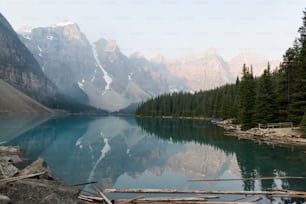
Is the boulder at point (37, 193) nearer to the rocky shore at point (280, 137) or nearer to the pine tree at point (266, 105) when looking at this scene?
the rocky shore at point (280, 137)

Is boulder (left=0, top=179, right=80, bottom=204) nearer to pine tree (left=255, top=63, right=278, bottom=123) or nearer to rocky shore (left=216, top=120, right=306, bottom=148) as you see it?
rocky shore (left=216, top=120, right=306, bottom=148)

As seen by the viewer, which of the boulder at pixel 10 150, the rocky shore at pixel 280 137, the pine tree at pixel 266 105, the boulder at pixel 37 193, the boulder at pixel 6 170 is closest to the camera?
the boulder at pixel 37 193

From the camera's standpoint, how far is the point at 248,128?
6794 centimetres

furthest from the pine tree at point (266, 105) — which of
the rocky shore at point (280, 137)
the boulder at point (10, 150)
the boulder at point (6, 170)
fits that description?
the boulder at point (6, 170)

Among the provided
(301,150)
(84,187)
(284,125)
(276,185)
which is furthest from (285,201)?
(284,125)

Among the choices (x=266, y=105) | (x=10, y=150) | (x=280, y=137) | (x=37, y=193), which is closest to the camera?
(x=37, y=193)

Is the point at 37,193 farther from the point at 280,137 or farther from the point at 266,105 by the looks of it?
the point at 266,105

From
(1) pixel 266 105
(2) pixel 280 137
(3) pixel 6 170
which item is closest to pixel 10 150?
(3) pixel 6 170

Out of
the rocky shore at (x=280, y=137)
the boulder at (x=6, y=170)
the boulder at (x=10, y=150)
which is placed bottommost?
the rocky shore at (x=280, y=137)

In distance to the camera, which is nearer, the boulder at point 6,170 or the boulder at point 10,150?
the boulder at point 6,170

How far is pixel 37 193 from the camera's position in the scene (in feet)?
41.9

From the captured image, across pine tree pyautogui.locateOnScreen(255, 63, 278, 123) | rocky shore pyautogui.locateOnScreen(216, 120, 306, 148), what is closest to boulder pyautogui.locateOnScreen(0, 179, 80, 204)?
rocky shore pyautogui.locateOnScreen(216, 120, 306, 148)

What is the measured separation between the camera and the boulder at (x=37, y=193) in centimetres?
1258

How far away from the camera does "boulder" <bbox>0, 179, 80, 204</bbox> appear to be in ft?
41.3
